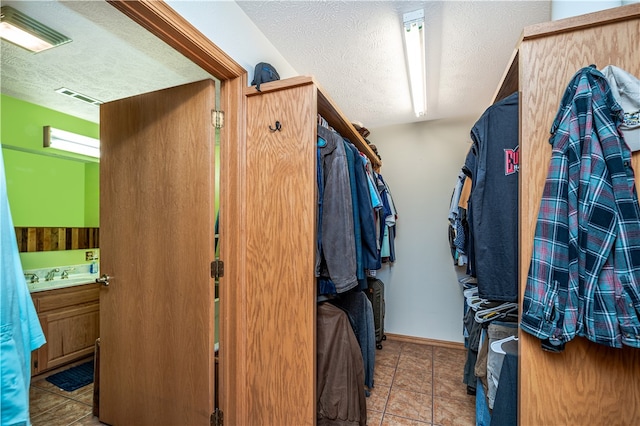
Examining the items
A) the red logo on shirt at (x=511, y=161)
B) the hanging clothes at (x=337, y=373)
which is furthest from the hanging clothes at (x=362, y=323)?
the red logo on shirt at (x=511, y=161)

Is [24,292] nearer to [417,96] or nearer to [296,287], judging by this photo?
[296,287]

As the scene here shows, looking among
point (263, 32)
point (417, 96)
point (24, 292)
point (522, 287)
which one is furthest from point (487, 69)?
point (24, 292)

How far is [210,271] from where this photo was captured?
1498 millimetres

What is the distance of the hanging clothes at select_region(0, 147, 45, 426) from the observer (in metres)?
0.77

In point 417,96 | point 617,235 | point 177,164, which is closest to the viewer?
point 617,235

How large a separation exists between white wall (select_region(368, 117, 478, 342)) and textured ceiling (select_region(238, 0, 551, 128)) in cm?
60

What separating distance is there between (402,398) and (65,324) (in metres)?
3.09

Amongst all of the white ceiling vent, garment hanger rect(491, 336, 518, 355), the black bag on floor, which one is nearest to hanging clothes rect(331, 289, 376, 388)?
the black bag on floor

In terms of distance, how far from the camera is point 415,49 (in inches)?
70.6

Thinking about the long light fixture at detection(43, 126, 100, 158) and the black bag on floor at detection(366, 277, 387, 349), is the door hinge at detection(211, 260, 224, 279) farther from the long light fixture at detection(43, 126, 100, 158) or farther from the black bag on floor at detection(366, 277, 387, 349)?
the long light fixture at detection(43, 126, 100, 158)

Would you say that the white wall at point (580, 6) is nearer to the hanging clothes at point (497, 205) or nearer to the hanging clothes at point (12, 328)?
the hanging clothes at point (497, 205)

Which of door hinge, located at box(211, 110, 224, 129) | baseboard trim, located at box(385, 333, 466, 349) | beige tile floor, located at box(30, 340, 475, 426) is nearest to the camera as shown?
door hinge, located at box(211, 110, 224, 129)

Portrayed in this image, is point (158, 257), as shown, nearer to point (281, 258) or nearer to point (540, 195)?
point (281, 258)

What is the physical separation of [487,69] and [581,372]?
6.97 ft
